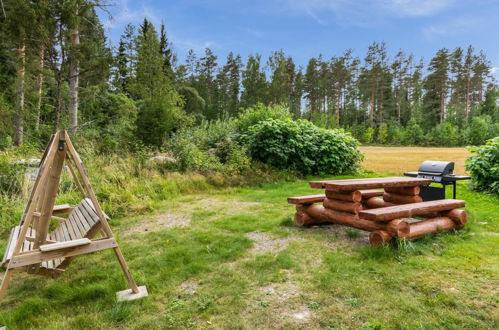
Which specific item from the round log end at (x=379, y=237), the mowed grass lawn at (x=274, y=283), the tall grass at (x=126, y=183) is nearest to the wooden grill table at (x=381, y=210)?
the round log end at (x=379, y=237)

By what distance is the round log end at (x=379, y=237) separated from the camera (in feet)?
10.5

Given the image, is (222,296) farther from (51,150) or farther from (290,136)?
(290,136)

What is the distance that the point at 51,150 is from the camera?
2189 mm

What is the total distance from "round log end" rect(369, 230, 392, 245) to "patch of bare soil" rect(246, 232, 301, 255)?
94 centimetres

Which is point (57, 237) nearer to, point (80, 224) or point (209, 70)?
point (80, 224)

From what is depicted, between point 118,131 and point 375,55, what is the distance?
133 feet

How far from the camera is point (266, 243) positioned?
370 cm

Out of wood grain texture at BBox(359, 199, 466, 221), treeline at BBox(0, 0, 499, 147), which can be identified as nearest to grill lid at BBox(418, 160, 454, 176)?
wood grain texture at BBox(359, 199, 466, 221)

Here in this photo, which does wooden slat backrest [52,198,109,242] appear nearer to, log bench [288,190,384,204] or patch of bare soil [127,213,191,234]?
patch of bare soil [127,213,191,234]

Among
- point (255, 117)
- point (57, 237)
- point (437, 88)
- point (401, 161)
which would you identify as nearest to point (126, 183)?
point (57, 237)

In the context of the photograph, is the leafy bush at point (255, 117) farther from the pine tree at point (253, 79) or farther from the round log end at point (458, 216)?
the pine tree at point (253, 79)

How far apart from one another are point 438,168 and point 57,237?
5609 millimetres

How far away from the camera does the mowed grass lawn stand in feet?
6.84

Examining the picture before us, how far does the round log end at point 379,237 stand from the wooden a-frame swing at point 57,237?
2.46 metres
